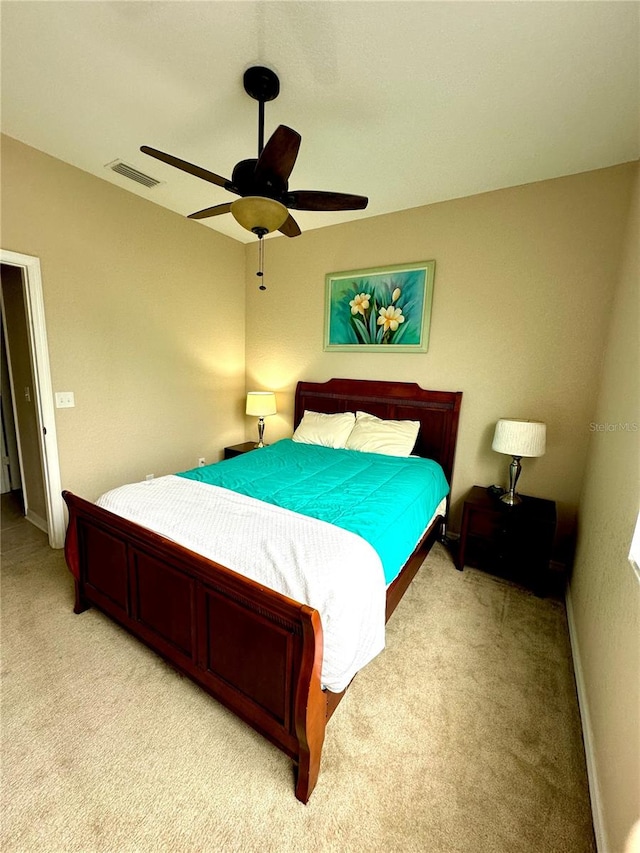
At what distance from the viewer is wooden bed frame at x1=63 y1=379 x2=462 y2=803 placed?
116 cm

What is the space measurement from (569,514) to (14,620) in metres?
3.74

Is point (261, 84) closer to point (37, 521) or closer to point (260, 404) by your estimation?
point (260, 404)

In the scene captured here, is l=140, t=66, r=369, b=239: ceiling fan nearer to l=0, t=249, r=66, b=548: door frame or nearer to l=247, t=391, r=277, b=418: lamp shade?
l=0, t=249, r=66, b=548: door frame

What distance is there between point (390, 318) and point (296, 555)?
247cm

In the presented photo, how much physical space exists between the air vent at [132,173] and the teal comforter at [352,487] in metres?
2.26

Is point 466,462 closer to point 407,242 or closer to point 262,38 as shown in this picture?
point 407,242

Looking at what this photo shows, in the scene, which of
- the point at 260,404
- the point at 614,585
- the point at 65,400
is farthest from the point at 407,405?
the point at 65,400

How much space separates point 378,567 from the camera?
146 centimetres

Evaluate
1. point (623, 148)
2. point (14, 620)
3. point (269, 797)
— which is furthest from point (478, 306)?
point (14, 620)

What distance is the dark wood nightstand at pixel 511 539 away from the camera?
7.59 ft

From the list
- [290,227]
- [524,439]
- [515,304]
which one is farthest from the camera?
[515,304]

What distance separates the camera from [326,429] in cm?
319

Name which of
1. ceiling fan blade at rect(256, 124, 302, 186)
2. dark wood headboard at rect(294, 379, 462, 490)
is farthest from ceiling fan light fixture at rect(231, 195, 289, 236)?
dark wood headboard at rect(294, 379, 462, 490)

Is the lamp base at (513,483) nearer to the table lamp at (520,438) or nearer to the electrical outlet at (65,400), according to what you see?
the table lamp at (520,438)
